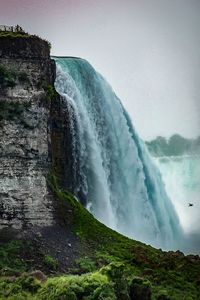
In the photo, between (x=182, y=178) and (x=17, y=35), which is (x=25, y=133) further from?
(x=182, y=178)

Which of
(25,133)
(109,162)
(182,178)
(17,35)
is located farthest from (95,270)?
(182,178)

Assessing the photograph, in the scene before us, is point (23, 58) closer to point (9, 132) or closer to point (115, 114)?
point (9, 132)

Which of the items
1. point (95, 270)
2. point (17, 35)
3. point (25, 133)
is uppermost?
point (17, 35)

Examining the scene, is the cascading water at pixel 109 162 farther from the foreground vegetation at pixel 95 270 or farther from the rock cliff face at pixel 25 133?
the foreground vegetation at pixel 95 270

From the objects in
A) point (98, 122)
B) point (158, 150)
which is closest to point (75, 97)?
point (98, 122)

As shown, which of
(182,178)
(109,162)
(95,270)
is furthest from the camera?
(182,178)

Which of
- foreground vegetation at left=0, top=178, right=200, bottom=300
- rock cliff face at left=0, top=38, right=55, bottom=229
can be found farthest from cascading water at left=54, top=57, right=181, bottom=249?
foreground vegetation at left=0, top=178, right=200, bottom=300

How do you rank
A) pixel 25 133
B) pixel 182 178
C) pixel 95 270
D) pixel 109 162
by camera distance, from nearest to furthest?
pixel 95 270 < pixel 25 133 < pixel 109 162 < pixel 182 178

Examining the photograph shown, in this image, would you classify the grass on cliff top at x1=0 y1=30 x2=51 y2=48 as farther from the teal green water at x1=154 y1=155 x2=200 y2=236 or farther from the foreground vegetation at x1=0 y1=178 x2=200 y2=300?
the teal green water at x1=154 y1=155 x2=200 y2=236
